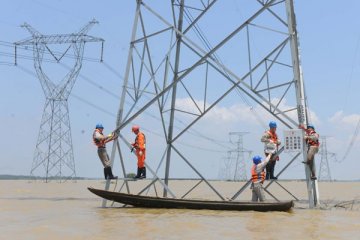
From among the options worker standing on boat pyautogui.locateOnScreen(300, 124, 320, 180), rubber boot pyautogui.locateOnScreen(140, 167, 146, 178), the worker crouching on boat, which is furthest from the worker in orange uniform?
worker standing on boat pyautogui.locateOnScreen(300, 124, 320, 180)

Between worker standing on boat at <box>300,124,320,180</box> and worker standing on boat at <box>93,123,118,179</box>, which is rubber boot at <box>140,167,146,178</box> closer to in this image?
worker standing on boat at <box>93,123,118,179</box>

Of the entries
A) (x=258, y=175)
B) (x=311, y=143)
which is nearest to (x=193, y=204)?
(x=258, y=175)

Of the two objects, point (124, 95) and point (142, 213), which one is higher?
point (124, 95)

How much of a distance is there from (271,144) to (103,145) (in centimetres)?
590

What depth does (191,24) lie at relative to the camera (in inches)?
811

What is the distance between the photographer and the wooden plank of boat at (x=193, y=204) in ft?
53.1

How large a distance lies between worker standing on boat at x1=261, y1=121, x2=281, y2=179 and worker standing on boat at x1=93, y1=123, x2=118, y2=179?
5301 mm

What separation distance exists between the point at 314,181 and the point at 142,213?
6.22 metres

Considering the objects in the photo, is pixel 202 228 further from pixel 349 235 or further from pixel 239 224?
pixel 349 235

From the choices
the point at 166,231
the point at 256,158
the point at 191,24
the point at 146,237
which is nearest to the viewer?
the point at 146,237

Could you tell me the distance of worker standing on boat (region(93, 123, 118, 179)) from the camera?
61.6ft

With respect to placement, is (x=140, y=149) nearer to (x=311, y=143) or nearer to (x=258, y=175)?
(x=258, y=175)

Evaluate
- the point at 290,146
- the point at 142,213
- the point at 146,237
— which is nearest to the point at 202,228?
the point at 146,237

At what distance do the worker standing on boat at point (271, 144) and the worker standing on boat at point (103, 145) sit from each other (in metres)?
5.30
